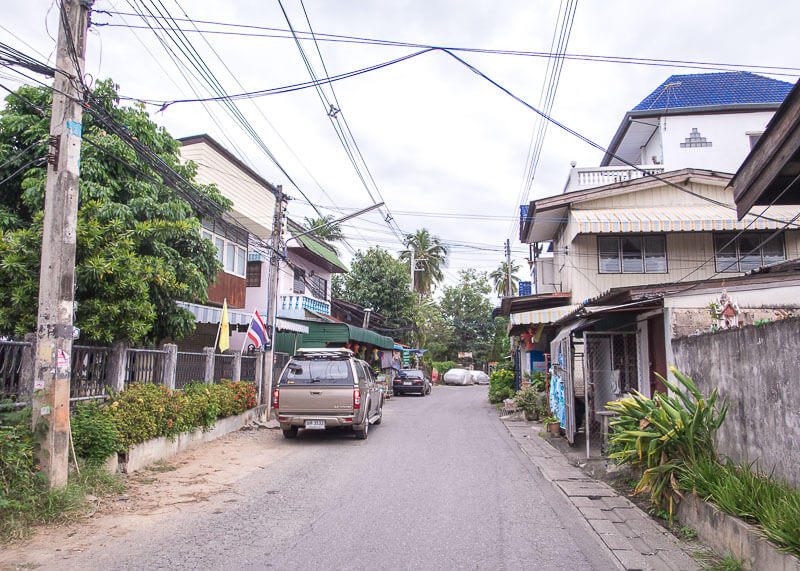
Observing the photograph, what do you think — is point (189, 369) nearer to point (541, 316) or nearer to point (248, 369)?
point (248, 369)

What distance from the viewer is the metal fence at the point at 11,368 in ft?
22.1

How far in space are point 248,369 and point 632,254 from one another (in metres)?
12.2

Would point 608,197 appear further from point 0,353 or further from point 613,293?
point 0,353

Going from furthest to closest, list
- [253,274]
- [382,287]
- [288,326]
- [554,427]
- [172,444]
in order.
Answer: [382,287]
[253,274]
[288,326]
[554,427]
[172,444]

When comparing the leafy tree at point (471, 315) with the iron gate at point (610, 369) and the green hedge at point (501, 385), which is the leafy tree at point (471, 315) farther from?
the iron gate at point (610, 369)

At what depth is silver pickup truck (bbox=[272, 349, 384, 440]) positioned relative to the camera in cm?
1221

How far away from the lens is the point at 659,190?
18.9 metres

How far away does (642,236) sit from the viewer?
18250 mm

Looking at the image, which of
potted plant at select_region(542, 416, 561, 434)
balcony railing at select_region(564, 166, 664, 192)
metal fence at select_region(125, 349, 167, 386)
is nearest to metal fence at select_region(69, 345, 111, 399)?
metal fence at select_region(125, 349, 167, 386)

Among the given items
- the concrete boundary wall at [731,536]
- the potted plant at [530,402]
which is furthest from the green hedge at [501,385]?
the concrete boundary wall at [731,536]

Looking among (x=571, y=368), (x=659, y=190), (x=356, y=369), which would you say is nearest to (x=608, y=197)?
(x=659, y=190)

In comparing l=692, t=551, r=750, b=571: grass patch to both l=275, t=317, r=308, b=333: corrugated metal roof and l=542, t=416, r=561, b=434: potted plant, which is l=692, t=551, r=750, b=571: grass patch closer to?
l=542, t=416, r=561, b=434: potted plant

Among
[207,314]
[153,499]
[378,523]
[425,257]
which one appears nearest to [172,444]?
[153,499]

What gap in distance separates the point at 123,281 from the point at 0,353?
2.19 m
